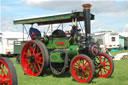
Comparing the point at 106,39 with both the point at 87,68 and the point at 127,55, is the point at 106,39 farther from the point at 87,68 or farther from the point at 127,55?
the point at 87,68

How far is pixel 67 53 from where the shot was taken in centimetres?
661

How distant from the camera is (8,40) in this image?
1755cm

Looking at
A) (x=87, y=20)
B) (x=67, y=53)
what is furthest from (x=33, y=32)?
(x=87, y=20)

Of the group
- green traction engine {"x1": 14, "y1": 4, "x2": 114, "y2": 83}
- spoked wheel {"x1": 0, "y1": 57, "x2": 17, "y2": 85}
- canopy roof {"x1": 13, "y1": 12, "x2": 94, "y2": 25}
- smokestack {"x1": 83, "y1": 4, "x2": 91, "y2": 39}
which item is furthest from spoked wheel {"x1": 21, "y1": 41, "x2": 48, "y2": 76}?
spoked wheel {"x1": 0, "y1": 57, "x2": 17, "y2": 85}

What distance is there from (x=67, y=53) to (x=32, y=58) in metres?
1.42

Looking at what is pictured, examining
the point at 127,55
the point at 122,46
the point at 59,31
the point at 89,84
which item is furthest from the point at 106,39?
the point at 89,84

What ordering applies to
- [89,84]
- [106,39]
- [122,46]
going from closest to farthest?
[89,84] → [106,39] → [122,46]

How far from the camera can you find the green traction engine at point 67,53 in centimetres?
610

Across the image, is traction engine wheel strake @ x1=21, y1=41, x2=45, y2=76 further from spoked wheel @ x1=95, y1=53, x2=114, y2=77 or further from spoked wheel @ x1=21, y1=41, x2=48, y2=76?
spoked wheel @ x1=95, y1=53, x2=114, y2=77

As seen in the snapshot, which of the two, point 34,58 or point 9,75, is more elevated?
point 9,75

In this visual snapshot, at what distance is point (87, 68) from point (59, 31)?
7.15 feet

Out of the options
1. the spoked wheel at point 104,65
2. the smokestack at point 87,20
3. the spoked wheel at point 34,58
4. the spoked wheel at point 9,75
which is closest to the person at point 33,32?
the spoked wheel at point 34,58

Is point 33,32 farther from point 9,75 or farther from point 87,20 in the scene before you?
point 9,75

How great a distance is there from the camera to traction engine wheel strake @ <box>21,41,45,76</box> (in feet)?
23.2
